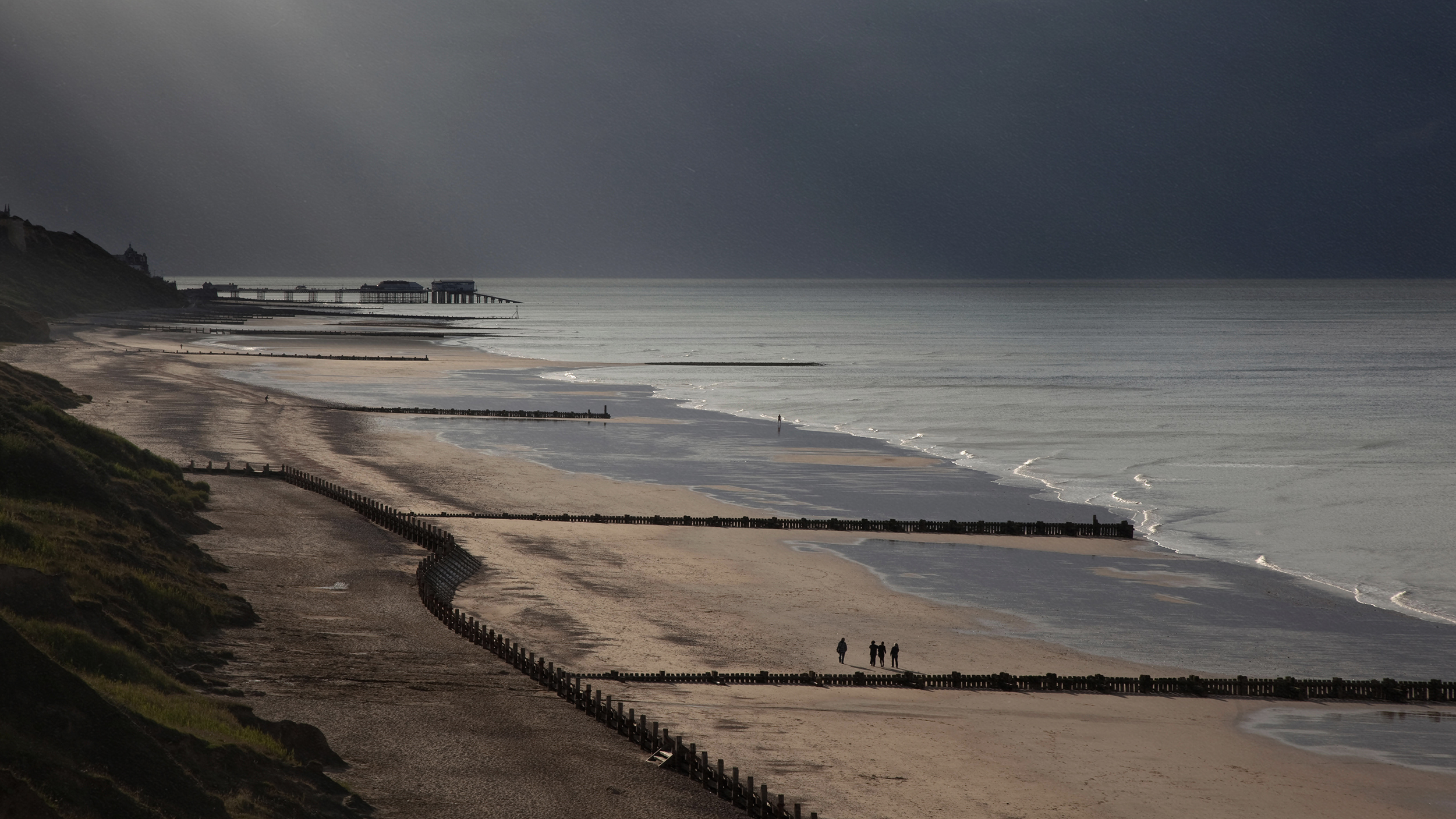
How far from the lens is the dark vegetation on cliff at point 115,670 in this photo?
1655 cm

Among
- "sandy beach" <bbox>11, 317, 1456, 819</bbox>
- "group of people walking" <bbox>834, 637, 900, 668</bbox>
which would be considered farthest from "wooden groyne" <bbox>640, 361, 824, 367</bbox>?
"group of people walking" <bbox>834, 637, 900, 668</bbox>

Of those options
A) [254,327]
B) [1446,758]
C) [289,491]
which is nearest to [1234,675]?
[1446,758]

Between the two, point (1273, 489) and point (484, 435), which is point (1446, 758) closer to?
point (1273, 489)

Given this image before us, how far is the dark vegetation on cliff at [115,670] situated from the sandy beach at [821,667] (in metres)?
1.79

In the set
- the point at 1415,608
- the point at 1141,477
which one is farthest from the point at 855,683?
the point at 1141,477

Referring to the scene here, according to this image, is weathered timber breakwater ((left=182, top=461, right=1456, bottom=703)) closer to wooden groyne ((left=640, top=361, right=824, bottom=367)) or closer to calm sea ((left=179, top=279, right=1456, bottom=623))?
calm sea ((left=179, top=279, right=1456, bottom=623))

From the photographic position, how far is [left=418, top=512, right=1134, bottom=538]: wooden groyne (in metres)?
48.9

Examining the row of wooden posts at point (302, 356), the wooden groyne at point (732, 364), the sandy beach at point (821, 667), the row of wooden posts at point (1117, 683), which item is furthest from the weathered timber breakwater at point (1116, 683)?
the wooden groyne at point (732, 364)

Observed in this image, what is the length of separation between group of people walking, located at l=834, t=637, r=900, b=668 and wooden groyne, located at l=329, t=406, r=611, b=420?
55.4 m

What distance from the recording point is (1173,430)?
8494 cm

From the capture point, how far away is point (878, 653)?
106 ft

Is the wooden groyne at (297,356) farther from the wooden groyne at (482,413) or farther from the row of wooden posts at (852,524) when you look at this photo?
the row of wooden posts at (852,524)

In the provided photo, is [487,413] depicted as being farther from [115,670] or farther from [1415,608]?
[115,670]

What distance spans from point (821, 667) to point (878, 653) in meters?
1.57
